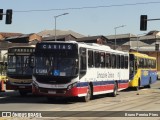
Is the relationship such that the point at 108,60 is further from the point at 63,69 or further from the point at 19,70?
the point at 63,69

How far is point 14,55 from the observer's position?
2584cm

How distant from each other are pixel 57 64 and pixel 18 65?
528cm

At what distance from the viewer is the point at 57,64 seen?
2073cm

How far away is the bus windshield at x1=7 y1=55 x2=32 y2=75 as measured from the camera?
25234mm

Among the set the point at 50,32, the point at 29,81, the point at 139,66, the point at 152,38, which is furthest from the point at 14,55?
the point at 50,32

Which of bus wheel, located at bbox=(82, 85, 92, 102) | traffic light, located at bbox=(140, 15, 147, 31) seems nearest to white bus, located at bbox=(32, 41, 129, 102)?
bus wheel, located at bbox=(82, 85, 92, 102)

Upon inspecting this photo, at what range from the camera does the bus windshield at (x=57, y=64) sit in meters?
20.6

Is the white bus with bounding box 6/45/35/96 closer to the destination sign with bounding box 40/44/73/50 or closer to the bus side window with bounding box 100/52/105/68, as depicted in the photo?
the destination sign with bounding box 40/44/73/50

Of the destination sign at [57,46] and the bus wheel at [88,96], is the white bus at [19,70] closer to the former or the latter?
the destination sign at [57,46]

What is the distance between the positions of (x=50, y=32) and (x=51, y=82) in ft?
497

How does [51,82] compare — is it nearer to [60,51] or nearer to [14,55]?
[60,51]

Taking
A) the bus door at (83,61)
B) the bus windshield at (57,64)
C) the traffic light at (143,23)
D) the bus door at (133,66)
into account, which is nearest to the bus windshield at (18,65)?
the bus windshield at (57,64)

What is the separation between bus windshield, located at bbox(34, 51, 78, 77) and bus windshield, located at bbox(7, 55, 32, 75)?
4.30 m

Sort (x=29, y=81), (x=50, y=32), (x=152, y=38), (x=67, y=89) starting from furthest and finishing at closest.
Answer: (x=50, y=32)
(x=152, y=38)
(x=29, y=81)
(x=67, y=89)
